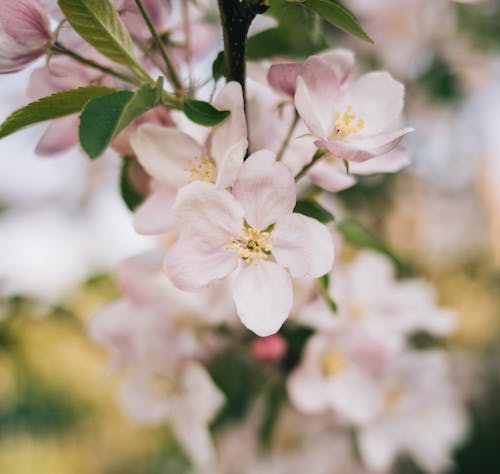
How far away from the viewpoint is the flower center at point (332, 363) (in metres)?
0.88

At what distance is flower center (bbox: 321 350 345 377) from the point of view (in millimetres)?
878

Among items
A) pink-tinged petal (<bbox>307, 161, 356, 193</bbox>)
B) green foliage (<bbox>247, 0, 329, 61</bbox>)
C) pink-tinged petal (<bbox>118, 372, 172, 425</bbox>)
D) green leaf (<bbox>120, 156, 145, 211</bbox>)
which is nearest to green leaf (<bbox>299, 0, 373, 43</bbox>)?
green foliage (<bbox>247, 0, 329, 61</bbox>)

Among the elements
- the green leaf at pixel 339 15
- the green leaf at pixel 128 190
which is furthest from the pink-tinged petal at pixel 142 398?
the green leaf at pixel 339 15

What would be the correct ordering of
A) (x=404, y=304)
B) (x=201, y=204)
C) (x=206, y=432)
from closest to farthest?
(x=201, y=204) < (x=206, y=432) < (x=404, y=304)

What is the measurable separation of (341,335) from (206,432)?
0.24 meters

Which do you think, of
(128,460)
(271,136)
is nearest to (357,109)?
(271,136)

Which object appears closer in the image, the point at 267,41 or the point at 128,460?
the point at 267,41

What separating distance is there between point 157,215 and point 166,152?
0.06 metres

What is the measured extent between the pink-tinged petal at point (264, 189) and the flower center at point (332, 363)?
1.33 ft

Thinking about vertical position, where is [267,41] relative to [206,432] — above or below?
above

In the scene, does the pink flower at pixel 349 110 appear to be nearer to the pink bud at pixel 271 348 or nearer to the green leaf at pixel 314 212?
the green leaf at pixel 314 212

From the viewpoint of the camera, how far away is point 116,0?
0.54 m

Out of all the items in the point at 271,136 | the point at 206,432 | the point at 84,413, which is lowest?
the point at 84,413

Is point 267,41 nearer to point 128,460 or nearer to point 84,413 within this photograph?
point 84,413
